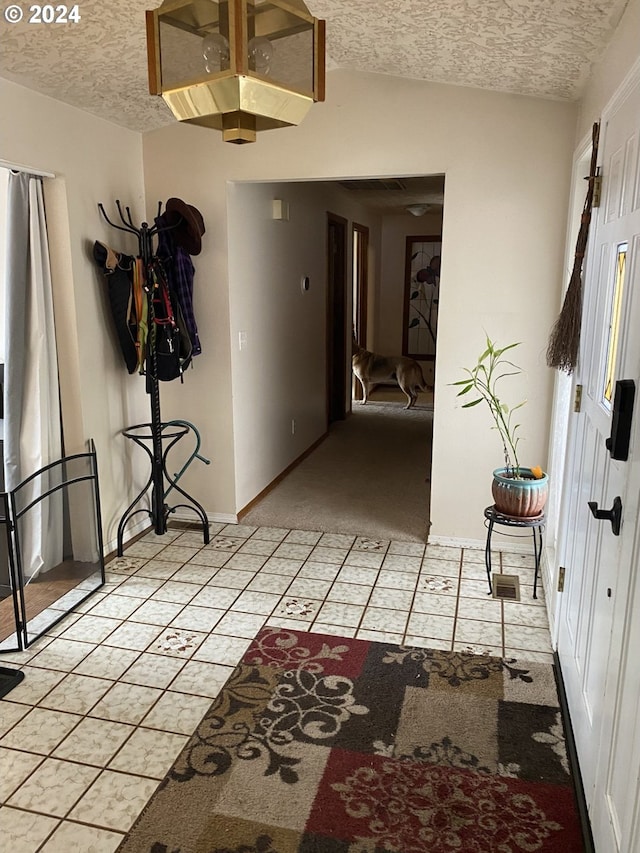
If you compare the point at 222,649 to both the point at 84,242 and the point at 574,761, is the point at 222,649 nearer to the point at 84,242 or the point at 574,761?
the point at 574,761

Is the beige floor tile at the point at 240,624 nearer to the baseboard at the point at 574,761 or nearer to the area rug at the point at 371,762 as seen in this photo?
the area rug at the point at 371,762

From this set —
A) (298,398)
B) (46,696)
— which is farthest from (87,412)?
(298,398)

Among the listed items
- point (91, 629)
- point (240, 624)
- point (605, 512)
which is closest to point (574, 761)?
point (605, 512)

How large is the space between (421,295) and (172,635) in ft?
23.0

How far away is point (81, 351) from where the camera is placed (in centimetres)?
323

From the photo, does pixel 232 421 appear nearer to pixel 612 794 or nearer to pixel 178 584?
pixel 178 584

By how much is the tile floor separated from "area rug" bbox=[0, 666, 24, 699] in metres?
0.03

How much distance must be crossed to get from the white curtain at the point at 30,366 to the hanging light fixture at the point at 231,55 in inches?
71.5

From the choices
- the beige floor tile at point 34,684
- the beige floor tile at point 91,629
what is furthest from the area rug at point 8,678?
the beige floor tile at point 91,629

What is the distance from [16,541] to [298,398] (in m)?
2.97

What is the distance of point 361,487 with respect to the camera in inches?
185

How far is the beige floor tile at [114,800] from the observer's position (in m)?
1.82

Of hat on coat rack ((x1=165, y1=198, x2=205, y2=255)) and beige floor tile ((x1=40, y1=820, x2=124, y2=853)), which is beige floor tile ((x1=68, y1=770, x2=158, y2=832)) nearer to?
beige floor tile ((x1=40, y1=820, x2=124, y2=853))

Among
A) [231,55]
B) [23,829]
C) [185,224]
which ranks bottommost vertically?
[23,829]
